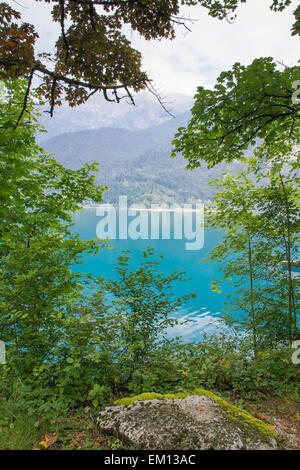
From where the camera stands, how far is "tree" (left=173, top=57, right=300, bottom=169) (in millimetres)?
3465

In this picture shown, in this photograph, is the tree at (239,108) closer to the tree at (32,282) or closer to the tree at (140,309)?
the tree at (140,309)

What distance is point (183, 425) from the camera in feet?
8.09

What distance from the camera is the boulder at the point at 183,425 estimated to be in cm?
229

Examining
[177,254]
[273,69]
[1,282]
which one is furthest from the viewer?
[177,254]

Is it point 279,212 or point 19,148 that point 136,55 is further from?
point 279,212

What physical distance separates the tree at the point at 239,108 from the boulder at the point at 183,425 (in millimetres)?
3852

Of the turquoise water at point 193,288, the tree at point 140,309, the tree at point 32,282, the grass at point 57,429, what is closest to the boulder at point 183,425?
the grass at point 57,429

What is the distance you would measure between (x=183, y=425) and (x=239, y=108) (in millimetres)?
4277

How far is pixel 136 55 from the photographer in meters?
4.39

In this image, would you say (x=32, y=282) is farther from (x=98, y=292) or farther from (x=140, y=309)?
(x=140, y=309)

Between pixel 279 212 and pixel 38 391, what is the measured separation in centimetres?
589

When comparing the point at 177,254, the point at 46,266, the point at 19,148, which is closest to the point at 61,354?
the point at 46,266

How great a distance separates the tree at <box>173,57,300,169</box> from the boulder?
385 centimetres

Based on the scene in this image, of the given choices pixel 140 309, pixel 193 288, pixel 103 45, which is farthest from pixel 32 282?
pixel 193 288
